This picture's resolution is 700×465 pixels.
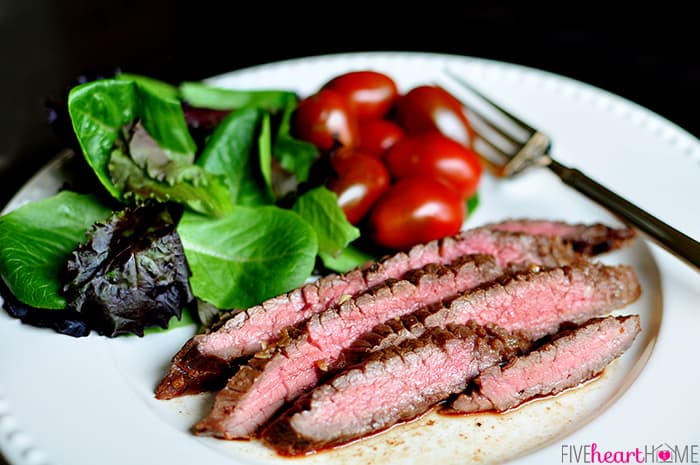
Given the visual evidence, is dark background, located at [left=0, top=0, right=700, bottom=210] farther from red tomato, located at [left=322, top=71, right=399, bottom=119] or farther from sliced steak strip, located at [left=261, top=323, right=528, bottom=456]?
sliced steak strip, located at [left=261, top=323, right=528, bottom=456]

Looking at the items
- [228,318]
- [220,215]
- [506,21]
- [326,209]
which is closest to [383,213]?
[326,209]

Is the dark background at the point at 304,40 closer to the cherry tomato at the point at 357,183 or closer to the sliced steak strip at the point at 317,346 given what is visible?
the cherry tomato at the point at 357,183

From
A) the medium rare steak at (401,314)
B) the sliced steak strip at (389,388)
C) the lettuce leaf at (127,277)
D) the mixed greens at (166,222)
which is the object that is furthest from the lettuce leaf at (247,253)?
the sliced steak strip at (389,388)

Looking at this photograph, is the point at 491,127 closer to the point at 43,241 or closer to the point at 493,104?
the point at 493,104

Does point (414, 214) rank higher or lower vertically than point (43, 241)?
higher

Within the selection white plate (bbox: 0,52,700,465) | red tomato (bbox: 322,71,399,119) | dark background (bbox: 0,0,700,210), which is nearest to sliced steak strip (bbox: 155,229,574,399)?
white plate (bbox: 0,52,700,465)

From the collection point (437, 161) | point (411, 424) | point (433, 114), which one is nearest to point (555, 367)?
point (411, 424)

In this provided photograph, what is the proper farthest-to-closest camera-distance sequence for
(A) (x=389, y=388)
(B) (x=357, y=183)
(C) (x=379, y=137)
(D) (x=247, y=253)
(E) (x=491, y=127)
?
(E) (x=491, y=127) → (C) (x=379, y=137) → (B) (x=357, y=183) → (D) (x=247, y=253) → (A) (x=389, y=388)

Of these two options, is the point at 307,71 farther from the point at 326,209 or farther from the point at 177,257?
the point at 177,257
